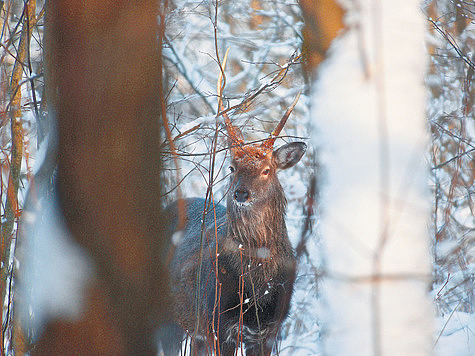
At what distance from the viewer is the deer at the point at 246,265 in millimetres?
3564

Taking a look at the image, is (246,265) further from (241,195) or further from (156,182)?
(156,182)

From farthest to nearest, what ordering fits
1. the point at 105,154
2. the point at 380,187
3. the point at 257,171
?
the point at 257,171 < the point at 105,154 < the point at 380,187

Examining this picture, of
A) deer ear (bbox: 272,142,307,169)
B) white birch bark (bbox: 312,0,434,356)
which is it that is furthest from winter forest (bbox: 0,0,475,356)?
deer ear (bbox: 272,142,307,169)

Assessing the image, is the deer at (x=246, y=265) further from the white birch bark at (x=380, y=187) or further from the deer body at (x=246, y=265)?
the white birch bark at (x=380, y=187)

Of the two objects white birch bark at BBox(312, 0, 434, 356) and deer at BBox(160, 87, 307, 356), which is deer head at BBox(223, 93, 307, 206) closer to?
deer at BBox(160, 87, 307, 356)

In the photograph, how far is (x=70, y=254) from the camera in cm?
158

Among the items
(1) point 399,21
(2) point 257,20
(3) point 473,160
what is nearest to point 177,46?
(2) point 257,20

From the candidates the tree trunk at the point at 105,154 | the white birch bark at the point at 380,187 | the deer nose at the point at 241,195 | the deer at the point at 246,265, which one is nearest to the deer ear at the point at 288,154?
the deer at the point at 246,265

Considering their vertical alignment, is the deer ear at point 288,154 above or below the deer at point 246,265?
above

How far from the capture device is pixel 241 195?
3.84 metres

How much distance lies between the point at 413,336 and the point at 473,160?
412 cm

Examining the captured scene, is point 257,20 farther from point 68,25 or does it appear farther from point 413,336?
point 413,336

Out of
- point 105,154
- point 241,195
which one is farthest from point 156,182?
point 241,195

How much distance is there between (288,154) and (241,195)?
609 millimetres
